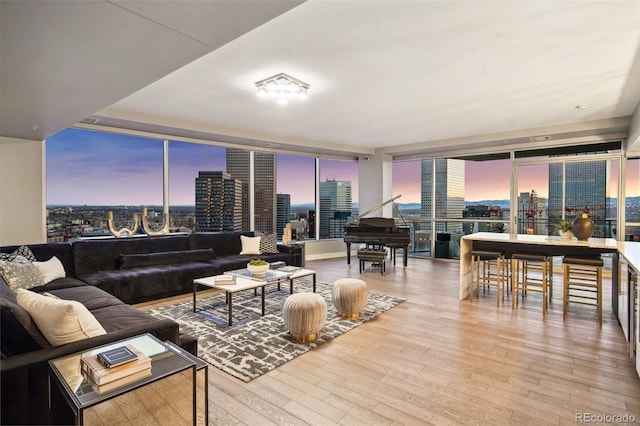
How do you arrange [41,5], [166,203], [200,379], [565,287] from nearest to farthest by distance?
1. [41,5]
2. [200,379]
3. [565,287]
4. [166,203]

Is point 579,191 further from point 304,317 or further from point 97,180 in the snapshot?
point 97,180

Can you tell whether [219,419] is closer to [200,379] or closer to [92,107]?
[200,379]

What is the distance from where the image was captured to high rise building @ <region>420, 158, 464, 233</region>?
26.8 ft

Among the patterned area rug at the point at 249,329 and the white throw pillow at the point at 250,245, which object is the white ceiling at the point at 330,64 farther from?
the patterned area rug at the point at 249,329

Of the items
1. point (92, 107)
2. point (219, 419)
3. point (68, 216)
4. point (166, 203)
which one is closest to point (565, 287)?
point (219, 419)

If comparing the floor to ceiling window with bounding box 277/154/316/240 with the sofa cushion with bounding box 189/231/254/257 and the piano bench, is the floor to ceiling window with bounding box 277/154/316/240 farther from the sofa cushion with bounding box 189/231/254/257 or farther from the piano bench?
the piano bench

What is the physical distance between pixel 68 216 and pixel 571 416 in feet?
21.4

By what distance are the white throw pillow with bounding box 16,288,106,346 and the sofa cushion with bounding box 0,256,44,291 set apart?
1933 millimetres

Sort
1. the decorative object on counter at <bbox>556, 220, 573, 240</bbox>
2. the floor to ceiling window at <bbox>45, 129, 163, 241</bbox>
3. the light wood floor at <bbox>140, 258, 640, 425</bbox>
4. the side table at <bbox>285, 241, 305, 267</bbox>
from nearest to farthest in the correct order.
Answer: the light wood floor at <bbox>140, 258, 640, 425</bbox>
the decorative object on counter at <bbox>556, 220, 573, 240</bbox>
the floor to ceiling window at <bbox>45, 129, 163, 241</bbox>
the side table at <bbox>285, 241, 305, 267</bbox>

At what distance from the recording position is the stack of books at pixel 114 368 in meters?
1.52

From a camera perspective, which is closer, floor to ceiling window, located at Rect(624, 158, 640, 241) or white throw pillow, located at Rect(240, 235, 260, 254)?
floor to ceiling window, located at Rect(624, 158, 640, 241)

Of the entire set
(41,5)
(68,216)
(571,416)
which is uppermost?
(41,5)

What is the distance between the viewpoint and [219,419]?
2.08 metres

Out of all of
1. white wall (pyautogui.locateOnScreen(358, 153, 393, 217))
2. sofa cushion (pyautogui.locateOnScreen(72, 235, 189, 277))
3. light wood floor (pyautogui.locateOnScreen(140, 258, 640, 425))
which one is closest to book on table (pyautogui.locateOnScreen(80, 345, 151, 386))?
light wood floor (pyautogui.locateOnScreen(140, 258, 640, 425))
